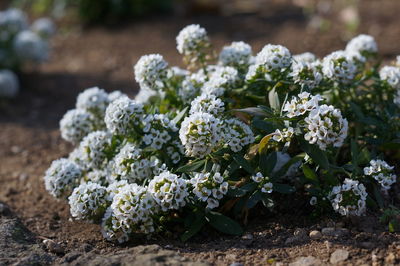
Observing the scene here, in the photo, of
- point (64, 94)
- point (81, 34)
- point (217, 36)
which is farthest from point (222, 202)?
point (81, 34)

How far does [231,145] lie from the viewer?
9.35ft

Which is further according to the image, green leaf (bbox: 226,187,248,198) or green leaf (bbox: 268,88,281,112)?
green leaf (bbox: 268,88,281,112)

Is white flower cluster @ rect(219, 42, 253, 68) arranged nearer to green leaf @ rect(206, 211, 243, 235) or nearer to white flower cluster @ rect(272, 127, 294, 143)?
white flower cluster @ rect(272, 127, 294, 143)

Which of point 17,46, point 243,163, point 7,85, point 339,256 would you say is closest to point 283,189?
point 243,163

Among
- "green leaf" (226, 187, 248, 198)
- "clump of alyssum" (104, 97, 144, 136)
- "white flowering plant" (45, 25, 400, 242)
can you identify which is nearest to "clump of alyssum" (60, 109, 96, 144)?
"white flowering plant" (45, 25, 400, 242)

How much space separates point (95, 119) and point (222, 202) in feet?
3.58

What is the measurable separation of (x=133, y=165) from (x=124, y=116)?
0.26 m

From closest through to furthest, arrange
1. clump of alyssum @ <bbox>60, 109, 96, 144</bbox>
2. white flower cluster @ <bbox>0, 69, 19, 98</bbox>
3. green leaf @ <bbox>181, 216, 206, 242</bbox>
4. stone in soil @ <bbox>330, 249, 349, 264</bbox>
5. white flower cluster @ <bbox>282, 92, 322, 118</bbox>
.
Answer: stone in soil @ <bbox>330, 249, 349, 264</bbox>, white flower cluster @ <bbox>282, 92, 322, 118</bbox>, green leaf @ <bbox>181, 216, 206, 242</bbox>, clump of alyssum @ <bbox>60, 109, 96, 144</bbox>, white flower cluster @ <bbox>0, 69, 19, 98</bbox>

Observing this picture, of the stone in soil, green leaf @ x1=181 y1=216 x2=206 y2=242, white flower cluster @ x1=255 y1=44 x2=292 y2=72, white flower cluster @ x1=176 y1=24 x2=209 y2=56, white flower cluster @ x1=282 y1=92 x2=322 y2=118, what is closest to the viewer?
the stone in soil

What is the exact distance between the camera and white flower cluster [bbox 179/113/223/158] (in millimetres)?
2666

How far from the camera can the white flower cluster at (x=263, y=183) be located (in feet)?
9.30

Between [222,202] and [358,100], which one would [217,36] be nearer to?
[358,100]

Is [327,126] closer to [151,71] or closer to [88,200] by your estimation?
[151,71]

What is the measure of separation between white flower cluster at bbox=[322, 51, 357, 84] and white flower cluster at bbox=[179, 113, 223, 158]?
80 centimetres
